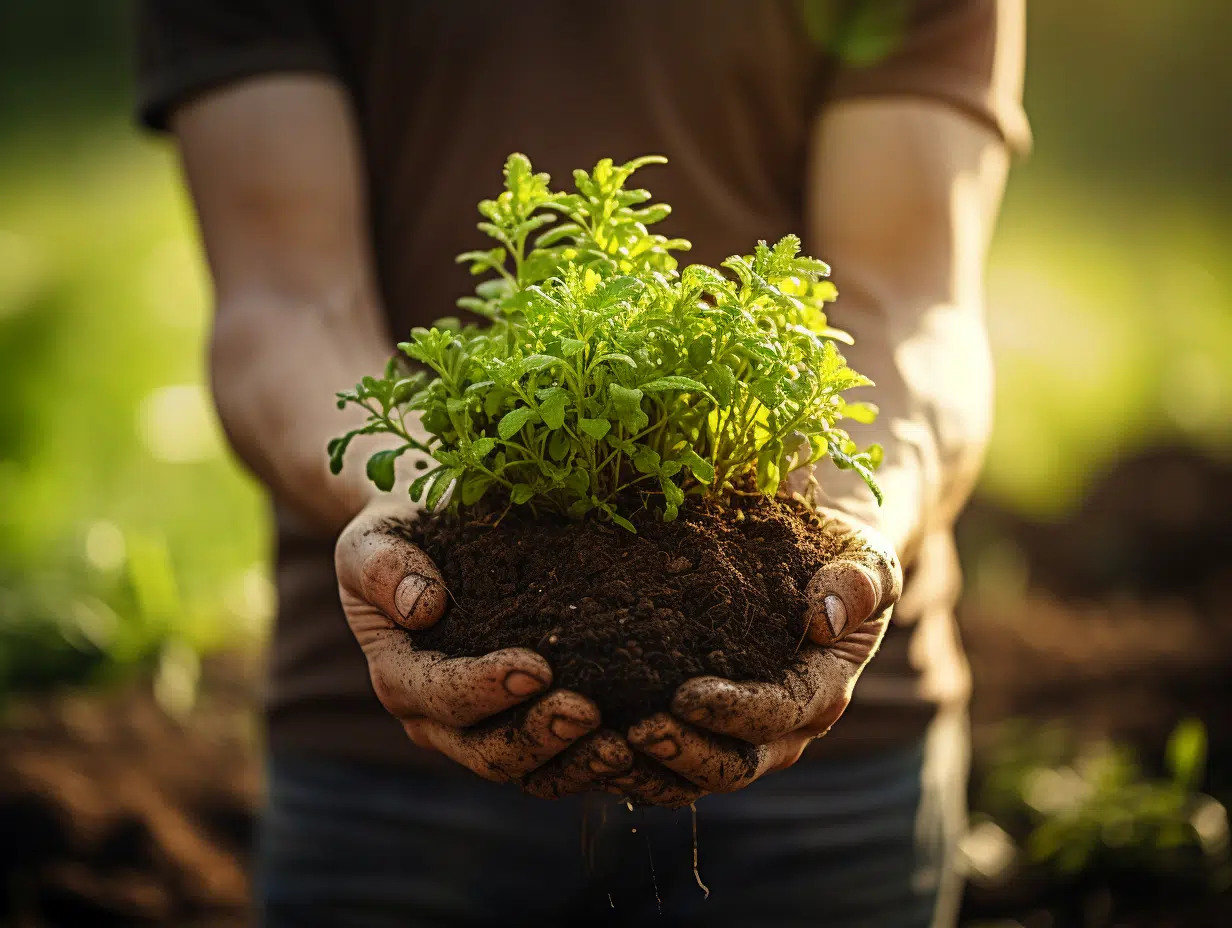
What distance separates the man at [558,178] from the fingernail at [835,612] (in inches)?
22.6

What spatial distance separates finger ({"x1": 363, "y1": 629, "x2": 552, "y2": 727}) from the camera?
1188 mm

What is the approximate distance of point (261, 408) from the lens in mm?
1877

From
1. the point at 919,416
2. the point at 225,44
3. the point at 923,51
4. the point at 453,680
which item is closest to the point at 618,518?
the point at 453,680

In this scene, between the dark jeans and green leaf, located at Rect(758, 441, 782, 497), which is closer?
green leaf, located at Rect(758, 441, 782, 497)

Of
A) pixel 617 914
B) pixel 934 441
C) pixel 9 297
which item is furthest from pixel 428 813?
pixel 9 297

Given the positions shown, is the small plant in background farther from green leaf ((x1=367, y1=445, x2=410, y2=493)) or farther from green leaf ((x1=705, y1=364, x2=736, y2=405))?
green leaf ((x1=367, y1=445, x2=410, y2=493))

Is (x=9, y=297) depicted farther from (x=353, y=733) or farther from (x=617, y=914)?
(x=617, y=914)

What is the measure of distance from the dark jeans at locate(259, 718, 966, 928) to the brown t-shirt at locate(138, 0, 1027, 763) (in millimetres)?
90

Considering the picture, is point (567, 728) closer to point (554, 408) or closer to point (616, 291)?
point (554, 408)

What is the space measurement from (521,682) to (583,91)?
3.94ft

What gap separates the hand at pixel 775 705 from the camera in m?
1.17

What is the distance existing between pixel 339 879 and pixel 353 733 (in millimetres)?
276

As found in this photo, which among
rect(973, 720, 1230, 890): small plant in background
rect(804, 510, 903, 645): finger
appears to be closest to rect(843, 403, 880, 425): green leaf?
rect(804, 510, 903, 645): finger

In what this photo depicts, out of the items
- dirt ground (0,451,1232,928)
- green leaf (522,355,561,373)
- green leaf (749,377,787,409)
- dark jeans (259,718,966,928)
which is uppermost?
green leaf (522,355,561,373)
